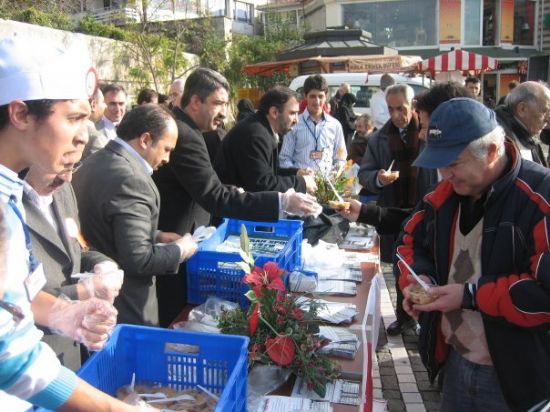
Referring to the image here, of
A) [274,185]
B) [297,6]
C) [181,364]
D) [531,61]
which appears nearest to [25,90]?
[181,364]

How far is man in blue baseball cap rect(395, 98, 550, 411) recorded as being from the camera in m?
1.59

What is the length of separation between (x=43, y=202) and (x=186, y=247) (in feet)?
2.18

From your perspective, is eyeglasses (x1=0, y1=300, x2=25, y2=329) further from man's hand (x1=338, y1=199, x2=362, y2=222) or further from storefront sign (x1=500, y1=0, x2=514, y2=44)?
storefront sign (x1=500, y1=0, x2=514, y2=44)

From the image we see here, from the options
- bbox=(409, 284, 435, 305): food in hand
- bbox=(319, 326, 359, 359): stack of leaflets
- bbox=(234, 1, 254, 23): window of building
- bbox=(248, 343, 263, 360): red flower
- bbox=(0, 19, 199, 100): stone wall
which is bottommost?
bbox=(319, 326, 359, 359): stack of leaflets

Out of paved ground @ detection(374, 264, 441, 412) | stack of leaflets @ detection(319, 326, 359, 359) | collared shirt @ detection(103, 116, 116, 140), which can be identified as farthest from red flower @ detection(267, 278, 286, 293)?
collared shirt @ detection(103, 116, 116, 140)

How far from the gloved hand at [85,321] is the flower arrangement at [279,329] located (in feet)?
1.95

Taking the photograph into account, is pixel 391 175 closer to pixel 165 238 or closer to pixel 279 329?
pixel 165 238

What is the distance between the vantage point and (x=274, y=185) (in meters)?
3.20

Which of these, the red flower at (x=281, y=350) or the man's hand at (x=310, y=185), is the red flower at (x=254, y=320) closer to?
the red flower at (x=281, y=350)

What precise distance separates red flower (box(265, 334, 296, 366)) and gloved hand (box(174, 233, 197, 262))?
0.57 metres

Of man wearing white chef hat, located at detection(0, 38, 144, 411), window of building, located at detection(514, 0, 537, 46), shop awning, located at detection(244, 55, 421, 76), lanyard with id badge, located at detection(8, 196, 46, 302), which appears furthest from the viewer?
window of building, located at detection(514, 0, 537, 46)

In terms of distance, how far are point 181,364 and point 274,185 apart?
1.82 meters

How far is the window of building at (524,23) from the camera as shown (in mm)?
26562

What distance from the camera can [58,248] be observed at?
1.57 meters
